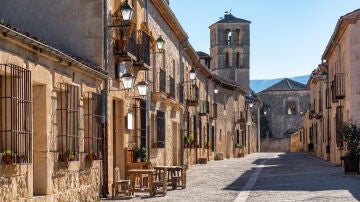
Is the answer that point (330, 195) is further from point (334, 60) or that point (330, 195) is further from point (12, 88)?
point (334, 60)

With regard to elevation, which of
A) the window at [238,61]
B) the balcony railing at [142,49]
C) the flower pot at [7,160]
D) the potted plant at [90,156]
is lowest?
the potted plant at [90,156]

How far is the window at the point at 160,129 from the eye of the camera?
74.4 feet

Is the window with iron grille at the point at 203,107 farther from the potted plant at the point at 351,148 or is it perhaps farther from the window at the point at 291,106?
the window at the point at 291,106

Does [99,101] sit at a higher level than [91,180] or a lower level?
higher

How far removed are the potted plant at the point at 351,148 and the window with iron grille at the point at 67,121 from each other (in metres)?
12.0

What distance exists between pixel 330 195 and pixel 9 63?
25.0ft

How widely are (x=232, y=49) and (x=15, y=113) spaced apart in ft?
192

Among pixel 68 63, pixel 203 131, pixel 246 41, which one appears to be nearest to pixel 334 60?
pixel 203 131

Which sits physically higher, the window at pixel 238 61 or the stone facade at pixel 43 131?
the window at pixel 238 61

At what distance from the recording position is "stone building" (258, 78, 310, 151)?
79188 millimetres

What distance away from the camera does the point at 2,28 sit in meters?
9.40

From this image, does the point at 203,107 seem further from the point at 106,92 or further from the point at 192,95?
the point at 106,92

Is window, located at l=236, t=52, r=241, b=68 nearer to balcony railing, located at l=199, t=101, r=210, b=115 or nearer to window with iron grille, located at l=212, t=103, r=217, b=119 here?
window with iron grille, located at l=212, t=103, r=217, b=119

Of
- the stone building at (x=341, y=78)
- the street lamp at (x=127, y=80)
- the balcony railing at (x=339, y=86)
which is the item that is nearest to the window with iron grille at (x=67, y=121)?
the street lamp at (x=127, y=80)
